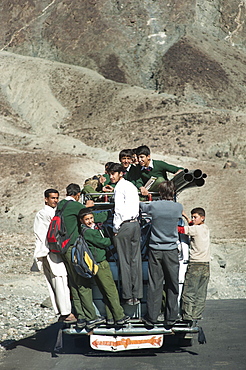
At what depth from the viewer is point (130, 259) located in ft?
26.8

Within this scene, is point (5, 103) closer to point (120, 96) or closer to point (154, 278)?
point (120, 96)

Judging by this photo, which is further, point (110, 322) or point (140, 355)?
point (140, 355)

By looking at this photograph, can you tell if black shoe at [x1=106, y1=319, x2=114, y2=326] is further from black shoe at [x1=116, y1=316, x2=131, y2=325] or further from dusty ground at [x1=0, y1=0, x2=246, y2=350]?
dusty ground at [x1=0, y1=0, x2=246, y2=350]

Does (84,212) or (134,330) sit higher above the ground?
(84,212)

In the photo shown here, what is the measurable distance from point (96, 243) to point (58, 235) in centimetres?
61

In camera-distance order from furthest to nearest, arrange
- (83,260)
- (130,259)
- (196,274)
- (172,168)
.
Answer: (172,168) → (196,274) → (130,259) → (83,260)

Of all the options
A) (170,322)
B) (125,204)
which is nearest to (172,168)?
(125,204)

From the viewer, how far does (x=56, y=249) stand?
8.62 m

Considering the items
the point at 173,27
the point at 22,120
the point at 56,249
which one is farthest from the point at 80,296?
the point at 173,27

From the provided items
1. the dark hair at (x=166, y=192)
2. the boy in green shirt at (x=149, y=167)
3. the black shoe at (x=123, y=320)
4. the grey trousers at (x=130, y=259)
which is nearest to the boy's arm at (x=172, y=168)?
the boy in green shirt at (x=149, y=167)

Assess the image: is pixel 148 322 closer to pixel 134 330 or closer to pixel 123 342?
pixel 134 330

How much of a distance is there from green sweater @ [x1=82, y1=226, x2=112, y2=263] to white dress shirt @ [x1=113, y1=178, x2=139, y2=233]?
0.22m

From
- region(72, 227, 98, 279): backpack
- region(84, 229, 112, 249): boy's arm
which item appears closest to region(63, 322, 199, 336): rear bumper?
region(72, 227, 98, 279): backpack

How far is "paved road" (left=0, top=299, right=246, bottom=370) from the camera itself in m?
7.84
